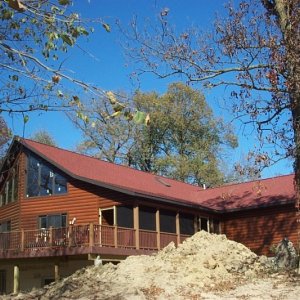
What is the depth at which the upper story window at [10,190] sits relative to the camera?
2852cm

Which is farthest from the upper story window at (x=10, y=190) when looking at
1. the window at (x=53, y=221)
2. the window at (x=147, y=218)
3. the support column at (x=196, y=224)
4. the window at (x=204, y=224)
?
the window at (x=204, y=224)

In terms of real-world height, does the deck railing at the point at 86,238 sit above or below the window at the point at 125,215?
below

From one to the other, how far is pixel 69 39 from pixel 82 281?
1055 centimetres

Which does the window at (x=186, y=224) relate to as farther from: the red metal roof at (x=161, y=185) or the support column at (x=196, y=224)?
the red metal roof at (x=161, y=185)

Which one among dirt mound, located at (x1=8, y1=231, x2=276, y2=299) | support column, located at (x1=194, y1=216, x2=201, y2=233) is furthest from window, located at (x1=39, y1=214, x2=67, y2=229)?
dirt mound, located at (x1=8, y1=231, x2=276, y2=299)

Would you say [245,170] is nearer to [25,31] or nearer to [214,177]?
[25,31]

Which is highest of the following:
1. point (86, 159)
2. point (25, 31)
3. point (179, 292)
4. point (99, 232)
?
point (86, 159)

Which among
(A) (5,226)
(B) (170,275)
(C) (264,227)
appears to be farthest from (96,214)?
(B) (170,275)

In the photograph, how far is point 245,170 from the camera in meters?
14.9

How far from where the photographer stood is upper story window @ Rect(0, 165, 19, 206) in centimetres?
2852

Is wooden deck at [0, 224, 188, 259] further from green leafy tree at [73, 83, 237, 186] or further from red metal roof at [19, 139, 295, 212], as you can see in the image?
green leafy tree at [73, 83, 237, 186]

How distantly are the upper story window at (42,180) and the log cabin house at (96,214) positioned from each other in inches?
2.0

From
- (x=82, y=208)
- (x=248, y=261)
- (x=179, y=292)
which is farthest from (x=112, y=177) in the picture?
(x=179, y=292)

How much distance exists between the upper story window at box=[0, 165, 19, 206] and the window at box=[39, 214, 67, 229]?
8.48 ft
